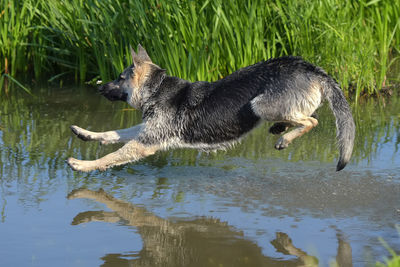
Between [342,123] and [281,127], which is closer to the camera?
[342,123]

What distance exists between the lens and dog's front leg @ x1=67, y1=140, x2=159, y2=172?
5.07 metres

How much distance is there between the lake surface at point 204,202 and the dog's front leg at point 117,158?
0.10 m

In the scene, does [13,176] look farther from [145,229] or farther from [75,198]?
[145,229]

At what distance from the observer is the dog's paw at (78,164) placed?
505cm

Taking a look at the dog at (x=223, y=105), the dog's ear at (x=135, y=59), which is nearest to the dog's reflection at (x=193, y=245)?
the dog at (x=223, y=105)

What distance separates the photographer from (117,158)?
16.8 feet

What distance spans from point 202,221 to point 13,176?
167 cm

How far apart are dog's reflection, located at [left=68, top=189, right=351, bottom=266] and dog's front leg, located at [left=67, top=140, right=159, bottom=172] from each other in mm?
759

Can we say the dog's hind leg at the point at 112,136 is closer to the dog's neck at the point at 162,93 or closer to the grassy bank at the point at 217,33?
the dog's neck at the point at 162,93

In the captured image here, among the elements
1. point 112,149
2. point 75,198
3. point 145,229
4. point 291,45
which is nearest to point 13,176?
point 75,198

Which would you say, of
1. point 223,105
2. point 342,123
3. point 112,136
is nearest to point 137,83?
point 112,136

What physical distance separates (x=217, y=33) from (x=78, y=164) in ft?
7.90

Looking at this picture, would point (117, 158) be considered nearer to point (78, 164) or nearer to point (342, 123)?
point (78, 164)

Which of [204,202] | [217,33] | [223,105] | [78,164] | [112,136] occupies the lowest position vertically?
[204,202]
